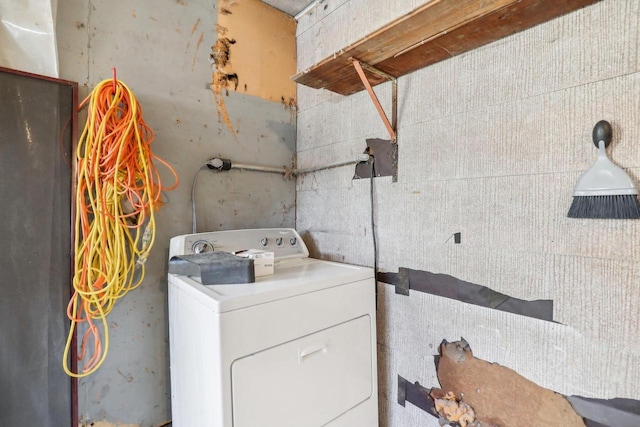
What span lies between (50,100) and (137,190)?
1.44ft

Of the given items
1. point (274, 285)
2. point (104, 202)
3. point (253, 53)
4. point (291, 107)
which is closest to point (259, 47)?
point (253, 53)

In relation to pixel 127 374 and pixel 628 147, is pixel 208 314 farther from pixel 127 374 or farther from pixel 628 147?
pixel 628 147

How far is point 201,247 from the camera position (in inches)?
52.4

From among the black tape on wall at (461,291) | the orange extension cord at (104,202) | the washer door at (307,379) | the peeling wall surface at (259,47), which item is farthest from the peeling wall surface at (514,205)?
the orange extension cord at (104,202)

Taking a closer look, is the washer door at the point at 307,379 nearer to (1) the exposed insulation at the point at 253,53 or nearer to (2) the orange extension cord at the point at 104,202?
(2) the orange extension cord at the point at 104,202

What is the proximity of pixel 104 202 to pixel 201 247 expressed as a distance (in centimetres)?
40

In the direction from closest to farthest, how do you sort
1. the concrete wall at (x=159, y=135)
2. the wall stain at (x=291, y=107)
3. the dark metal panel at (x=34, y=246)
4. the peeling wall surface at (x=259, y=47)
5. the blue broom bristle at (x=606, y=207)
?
1. the blue broom bristle at (x=606, y=207)
2. the dark metal panel at (x=34, y=246)
3. the concrete wall at (x=159, y=135)
4. the peeling wall surface at (x=259, y=47)
5. the wall stain at (x=291, y=107)

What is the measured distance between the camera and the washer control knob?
4.32 ft

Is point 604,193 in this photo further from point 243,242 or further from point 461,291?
point 243,242

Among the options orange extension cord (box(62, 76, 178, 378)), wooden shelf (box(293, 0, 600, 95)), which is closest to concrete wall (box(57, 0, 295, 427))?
orange extension cord (box(62, 76, 178, 378))

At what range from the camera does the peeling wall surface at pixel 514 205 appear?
830 millimetres

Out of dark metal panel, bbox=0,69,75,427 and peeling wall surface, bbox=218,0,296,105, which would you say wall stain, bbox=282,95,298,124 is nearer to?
peeling wall surface, bbox=218,0,296,105

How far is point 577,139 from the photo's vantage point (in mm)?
886

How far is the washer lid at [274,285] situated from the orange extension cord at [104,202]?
0.25 m
